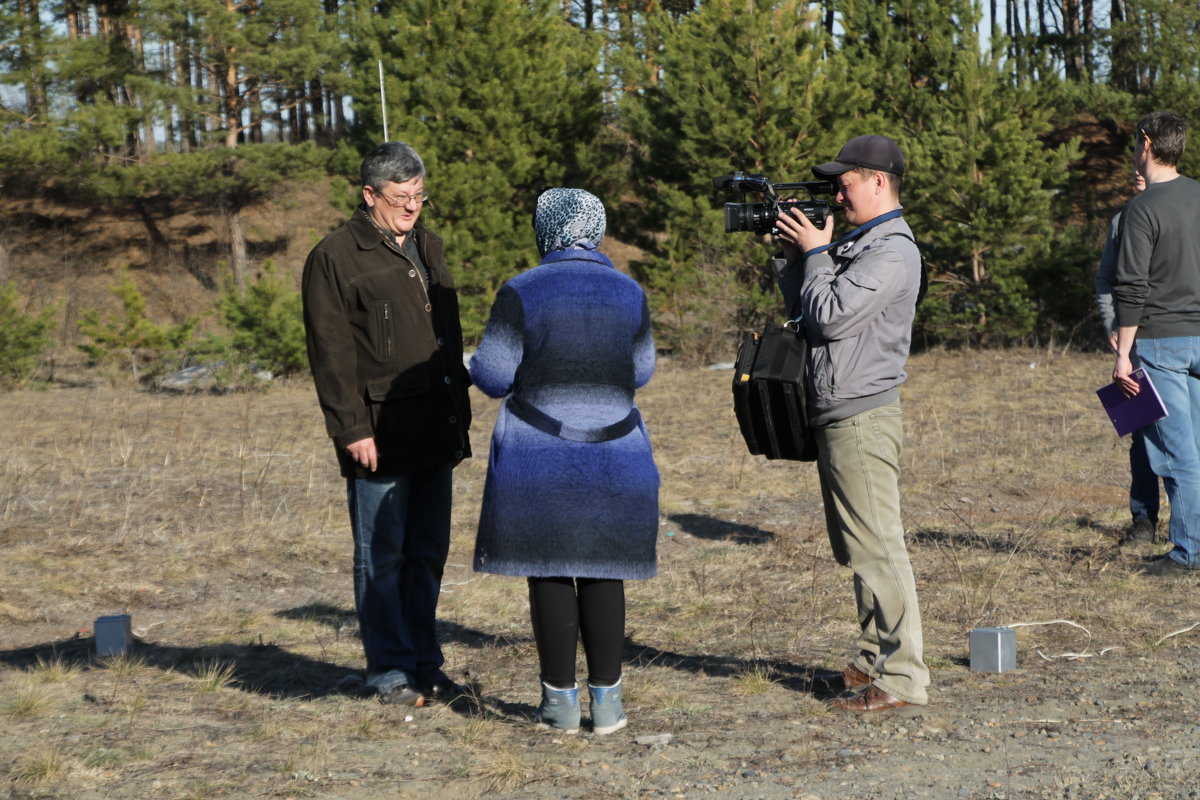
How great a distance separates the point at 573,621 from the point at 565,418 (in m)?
0.60

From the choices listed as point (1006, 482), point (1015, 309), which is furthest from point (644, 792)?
point (1015, 309)

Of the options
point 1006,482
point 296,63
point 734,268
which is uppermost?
point 296,63

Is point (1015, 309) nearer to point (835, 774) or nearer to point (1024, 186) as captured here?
point (1024, 186)

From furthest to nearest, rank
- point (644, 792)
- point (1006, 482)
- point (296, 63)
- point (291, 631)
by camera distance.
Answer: point (296, 63) < point (1006, 482) < point (291, 631) < point (644, 792)

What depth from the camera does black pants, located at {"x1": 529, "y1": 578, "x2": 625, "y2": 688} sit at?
11.9ft

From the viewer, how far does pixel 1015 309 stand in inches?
611

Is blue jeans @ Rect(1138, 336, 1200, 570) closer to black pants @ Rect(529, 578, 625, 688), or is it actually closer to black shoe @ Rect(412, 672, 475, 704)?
black pants @ Rect(529, 578, 625, 688)

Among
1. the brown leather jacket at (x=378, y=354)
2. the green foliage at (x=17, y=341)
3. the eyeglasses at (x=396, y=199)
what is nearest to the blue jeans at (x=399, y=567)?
the brown leather jacket at (x=378, y=354)

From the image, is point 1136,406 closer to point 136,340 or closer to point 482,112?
point 136,340

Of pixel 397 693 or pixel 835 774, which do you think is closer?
pixel 835 774

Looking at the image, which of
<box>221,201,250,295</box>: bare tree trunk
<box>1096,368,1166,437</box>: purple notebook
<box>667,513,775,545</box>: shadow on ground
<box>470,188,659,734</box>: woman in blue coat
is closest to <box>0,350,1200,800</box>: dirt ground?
<box>667,513,775,545</box>: shadow on ground

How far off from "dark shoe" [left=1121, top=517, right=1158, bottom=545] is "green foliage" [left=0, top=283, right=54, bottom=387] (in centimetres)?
1385

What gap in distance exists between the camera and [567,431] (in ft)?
11.5

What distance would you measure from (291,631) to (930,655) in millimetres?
2639
